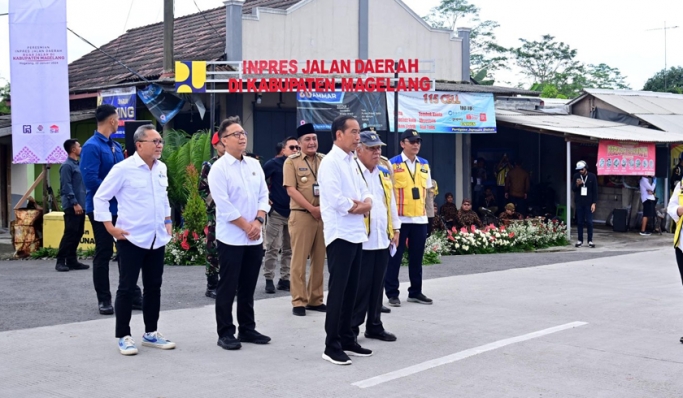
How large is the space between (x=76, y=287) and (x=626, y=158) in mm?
13763

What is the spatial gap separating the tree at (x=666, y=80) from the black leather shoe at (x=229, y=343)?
44621mm

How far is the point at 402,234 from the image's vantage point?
368 inches

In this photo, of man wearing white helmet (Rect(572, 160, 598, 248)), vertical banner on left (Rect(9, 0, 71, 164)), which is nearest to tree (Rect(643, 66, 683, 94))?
man wearing white helmet (Rect(572, 160, 598, 248))

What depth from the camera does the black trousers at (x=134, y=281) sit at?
7051 mm

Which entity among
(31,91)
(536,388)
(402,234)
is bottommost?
(536,388)

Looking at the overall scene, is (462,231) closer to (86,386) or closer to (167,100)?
(167,100)

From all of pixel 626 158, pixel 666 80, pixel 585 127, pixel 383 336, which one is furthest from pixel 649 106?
pixel 666 80

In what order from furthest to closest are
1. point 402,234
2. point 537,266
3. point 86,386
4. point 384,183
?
point 537,266 < point 402,234 < point 384,183 < point 86,386

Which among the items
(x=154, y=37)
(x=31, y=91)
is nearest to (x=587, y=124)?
(x=154, y=37)

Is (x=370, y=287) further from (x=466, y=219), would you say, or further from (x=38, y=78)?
(x=466, y=219)

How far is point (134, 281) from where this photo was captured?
7.16 meters

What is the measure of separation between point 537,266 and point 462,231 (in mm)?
3162

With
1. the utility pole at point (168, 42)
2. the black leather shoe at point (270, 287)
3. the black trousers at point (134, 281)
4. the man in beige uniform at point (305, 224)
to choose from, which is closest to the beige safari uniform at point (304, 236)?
the man in beige uniform at point (305, 224)

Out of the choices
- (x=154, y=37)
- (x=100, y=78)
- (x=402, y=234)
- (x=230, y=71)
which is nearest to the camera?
(x=402, y=234)
